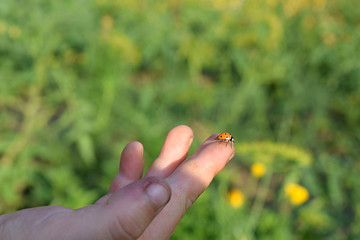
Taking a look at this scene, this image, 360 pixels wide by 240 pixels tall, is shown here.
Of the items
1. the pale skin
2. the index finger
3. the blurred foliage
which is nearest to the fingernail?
the pale skin

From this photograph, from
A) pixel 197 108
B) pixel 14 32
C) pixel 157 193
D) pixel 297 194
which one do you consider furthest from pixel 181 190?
pixel 14 32

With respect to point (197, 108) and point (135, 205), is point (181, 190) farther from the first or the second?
point (197, 108)

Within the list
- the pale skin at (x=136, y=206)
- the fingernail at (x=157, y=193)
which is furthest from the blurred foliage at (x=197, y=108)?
the fingernail at (x=157, y=193)

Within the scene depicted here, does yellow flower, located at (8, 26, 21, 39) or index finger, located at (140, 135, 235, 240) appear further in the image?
yellow flower, located at (8, 26, 21, 39)

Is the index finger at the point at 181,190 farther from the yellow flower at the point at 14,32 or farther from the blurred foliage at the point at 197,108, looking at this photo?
the yellow flower at the point at 14,32

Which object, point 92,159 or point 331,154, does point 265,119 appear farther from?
point 92,159

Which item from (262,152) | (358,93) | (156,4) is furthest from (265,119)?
(156,4)

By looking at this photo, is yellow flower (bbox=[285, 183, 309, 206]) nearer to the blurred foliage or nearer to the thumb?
the blurred foliage
